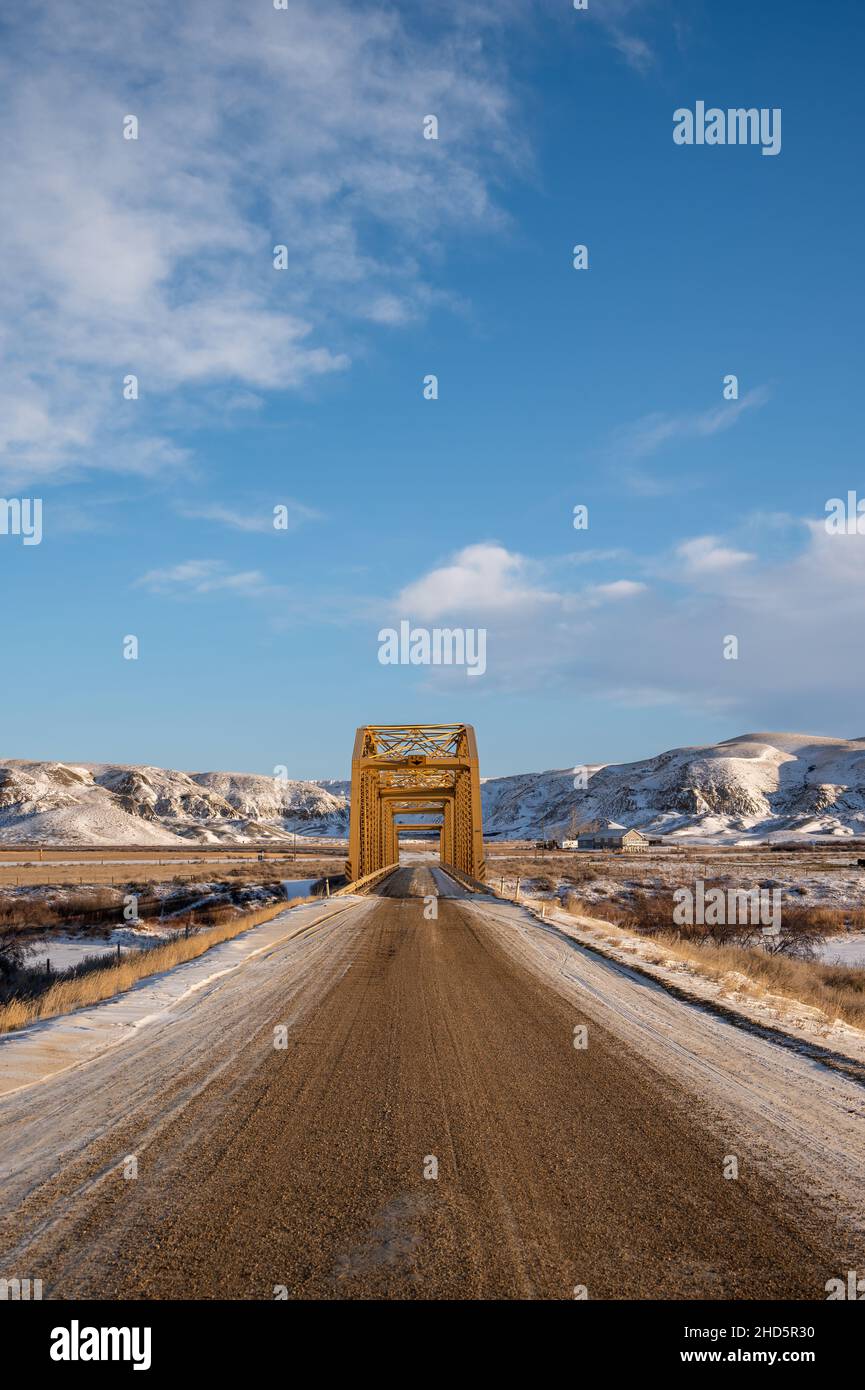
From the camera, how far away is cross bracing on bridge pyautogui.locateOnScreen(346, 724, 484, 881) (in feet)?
130

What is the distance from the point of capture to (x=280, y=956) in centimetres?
1370

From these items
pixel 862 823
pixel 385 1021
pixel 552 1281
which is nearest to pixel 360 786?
pixel 385 1021

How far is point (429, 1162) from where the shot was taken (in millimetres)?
4645

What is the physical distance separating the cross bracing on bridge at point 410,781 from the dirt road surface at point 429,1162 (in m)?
28.6

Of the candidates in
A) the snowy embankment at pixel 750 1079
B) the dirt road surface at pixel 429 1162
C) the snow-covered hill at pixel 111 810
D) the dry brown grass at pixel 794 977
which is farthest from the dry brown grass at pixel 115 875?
the snow-covered hill at pixel 111 810

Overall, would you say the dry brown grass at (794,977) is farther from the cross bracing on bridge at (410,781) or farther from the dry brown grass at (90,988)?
the cross bracing on bridge at (410,781)

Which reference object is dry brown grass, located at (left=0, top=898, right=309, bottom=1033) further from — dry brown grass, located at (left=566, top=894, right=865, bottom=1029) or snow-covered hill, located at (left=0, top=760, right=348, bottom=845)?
snow-covered hill, located at (left=0, top=760, right=348, bottom=845)

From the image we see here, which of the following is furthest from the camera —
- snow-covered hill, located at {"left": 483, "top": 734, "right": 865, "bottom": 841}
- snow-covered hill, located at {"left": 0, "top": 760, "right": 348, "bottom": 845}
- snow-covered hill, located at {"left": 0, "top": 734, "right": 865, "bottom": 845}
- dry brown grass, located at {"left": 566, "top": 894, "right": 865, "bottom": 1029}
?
snow-covered hill, located at {"left": 483, "top": 734, "right": 865, "bottom": 841}

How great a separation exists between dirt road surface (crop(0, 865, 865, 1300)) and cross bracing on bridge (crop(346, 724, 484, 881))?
1127 inches

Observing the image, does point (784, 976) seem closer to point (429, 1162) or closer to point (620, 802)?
point (429, 1162)

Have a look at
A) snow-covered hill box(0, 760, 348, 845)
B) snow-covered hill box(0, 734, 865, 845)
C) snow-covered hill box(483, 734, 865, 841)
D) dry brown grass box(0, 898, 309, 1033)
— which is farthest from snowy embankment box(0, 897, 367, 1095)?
snow-covered hill box(483, 734, 865, 841)

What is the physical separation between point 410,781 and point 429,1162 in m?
55.7

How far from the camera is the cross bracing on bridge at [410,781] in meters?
39.5

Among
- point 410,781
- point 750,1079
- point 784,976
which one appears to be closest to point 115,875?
point 410,781
